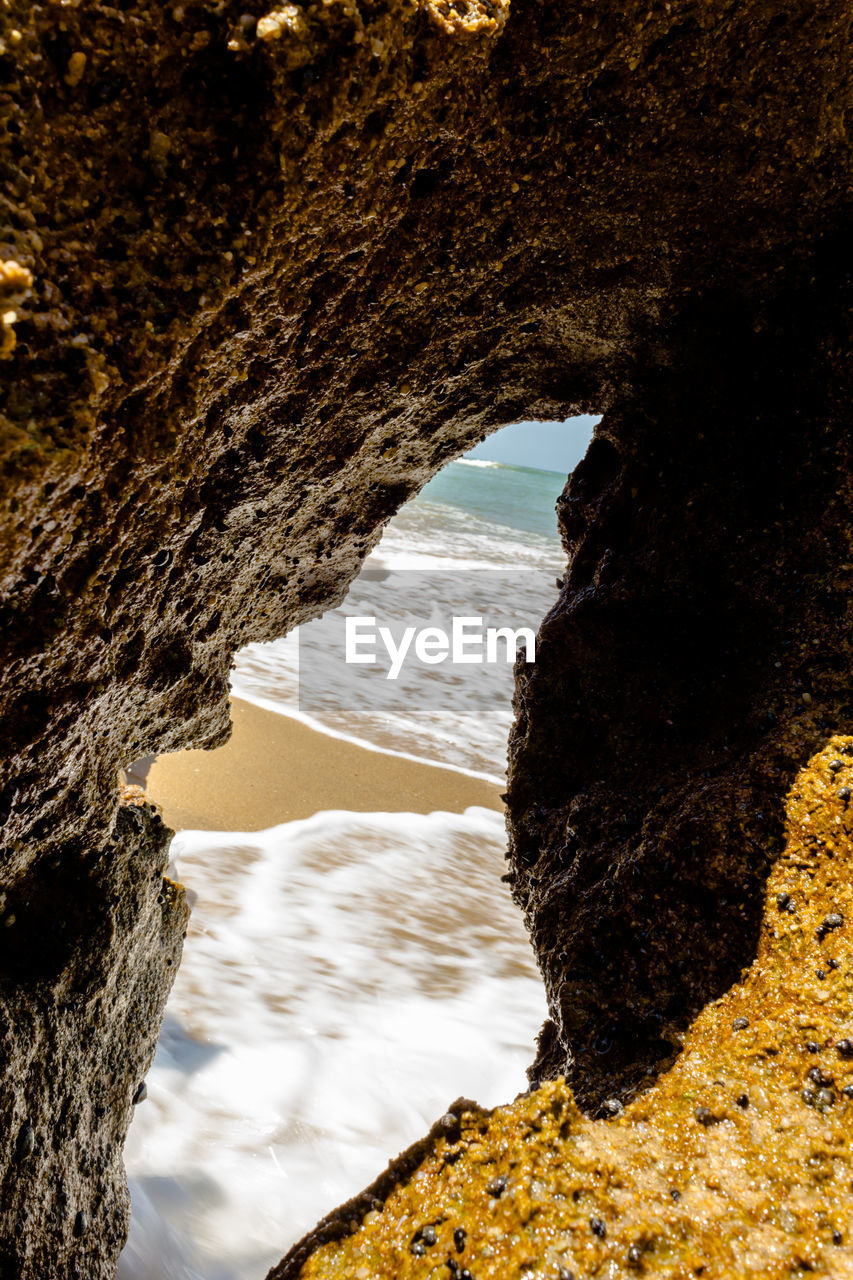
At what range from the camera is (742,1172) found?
102 cm

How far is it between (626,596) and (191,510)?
139 centimetres

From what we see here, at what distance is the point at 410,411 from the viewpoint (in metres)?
2.18

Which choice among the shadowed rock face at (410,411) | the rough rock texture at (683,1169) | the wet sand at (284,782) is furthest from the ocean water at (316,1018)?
the rough rock texture at (683,1169)

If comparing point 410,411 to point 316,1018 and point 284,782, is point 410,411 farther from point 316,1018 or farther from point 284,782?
point 284,782

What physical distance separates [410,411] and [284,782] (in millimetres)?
4588

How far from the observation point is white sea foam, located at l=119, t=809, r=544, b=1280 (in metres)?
3.16

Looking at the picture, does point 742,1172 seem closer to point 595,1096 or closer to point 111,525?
point 595,1096

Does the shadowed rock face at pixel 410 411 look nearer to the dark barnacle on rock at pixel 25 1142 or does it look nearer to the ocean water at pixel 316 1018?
the dark barnacle on rock at pixel 25 1142

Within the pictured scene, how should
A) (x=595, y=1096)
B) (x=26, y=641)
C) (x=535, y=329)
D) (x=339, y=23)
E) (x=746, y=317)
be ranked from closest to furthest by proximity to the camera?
(x=339, y=23), (x=26, y=641), (x=595, y=1096), (x=746, y=317), (x=535, y=329)

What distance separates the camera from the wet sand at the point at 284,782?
5676 mm

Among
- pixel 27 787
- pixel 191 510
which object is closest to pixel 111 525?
pixel 191 510

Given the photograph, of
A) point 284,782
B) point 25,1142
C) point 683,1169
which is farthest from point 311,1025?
point 683,1169

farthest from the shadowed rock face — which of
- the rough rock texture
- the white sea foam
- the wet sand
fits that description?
the wet sand

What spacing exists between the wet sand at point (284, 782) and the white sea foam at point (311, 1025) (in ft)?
0.79
